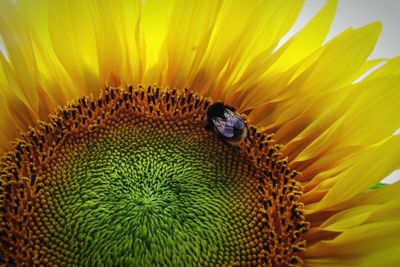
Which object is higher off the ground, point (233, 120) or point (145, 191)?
point (233, 120)

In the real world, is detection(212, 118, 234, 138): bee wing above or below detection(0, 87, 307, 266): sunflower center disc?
above

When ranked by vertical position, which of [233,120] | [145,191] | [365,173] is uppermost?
[233,120]

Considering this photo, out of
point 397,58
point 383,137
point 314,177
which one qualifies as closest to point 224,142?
point 314,177

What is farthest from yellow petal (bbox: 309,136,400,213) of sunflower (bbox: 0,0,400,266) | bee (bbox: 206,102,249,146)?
bee (bbox: 206,102,249,146)

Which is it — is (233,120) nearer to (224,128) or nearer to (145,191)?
(224,128)

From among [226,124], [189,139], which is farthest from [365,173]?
[189,139]

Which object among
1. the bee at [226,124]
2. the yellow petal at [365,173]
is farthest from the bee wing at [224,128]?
the yellow petal at [365,173]

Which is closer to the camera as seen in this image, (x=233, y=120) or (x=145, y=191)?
(x=145, y=191)

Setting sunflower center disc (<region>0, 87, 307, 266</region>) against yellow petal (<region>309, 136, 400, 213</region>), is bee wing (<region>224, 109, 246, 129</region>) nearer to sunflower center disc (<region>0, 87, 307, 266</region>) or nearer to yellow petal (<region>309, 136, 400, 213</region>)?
sunflower center disc (<region>0, 87, 307, 266</region>)
